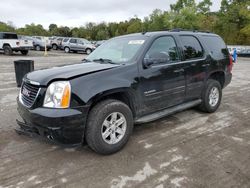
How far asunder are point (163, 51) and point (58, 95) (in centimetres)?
208

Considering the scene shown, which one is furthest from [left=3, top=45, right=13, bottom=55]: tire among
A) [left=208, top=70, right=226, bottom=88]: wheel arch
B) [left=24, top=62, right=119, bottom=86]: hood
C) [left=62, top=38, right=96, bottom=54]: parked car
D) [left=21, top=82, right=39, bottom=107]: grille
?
[left=208, top=70, right=226, bottom=88]: wheel arch

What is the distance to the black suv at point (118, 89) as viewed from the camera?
2.95 m

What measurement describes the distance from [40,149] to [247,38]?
38823 mm

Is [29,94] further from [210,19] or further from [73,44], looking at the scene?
[210,19]

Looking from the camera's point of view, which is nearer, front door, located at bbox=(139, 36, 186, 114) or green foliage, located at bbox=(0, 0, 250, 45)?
front door, located at bbox=(139, 36, 186, 114)

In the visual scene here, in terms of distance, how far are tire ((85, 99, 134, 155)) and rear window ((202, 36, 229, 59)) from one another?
2.77 m

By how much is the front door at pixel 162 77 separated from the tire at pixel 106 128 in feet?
1.53

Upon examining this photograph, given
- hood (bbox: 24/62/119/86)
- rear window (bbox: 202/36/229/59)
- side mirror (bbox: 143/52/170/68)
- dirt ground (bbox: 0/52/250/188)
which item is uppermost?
rear window (bbox: 202/36/229/59)

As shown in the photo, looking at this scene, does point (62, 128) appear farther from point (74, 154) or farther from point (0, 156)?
point (0, 156)

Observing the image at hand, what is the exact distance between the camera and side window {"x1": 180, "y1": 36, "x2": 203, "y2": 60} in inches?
178

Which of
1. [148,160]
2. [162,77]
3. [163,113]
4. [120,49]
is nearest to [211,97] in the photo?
[163,113]

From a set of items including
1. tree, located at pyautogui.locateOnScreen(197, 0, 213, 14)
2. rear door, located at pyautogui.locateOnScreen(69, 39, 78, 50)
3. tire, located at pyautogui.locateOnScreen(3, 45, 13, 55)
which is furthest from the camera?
tree, located at pyautogui.locateOnScreen(197, 0, 213, 14)

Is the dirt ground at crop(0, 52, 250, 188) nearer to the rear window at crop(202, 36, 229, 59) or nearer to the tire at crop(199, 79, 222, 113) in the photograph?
the tire at crop(199, 79, 222, 113)

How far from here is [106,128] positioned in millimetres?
3314
